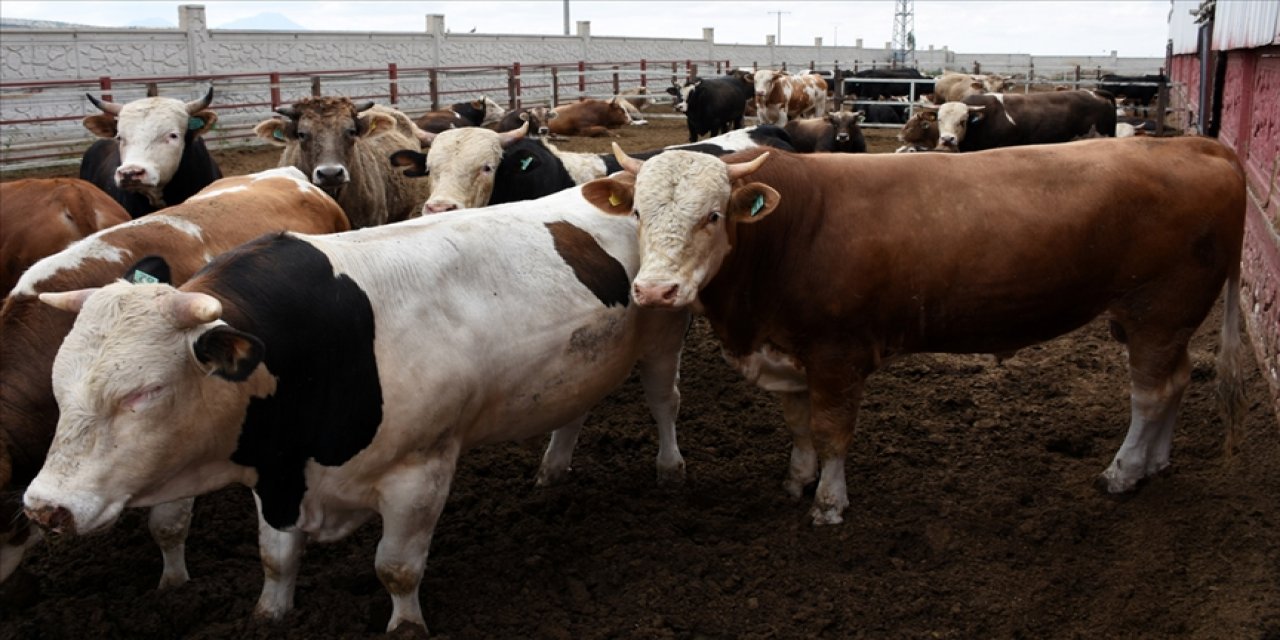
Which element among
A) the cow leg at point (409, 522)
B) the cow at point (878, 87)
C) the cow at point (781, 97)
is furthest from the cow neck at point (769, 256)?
the cow at point (878, 87)

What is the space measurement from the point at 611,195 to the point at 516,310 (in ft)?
2.42

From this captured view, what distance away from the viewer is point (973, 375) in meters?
6.03

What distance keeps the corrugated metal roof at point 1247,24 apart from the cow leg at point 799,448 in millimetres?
3631

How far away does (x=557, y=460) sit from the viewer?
478 centimetres

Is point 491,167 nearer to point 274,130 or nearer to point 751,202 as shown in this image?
point 274,130

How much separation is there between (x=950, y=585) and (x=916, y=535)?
0.40 m

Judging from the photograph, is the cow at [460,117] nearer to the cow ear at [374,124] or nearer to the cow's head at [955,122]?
the cow ear at [374,124]

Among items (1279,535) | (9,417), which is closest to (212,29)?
(9,417)

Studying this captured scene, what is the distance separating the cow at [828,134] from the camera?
1388 cm

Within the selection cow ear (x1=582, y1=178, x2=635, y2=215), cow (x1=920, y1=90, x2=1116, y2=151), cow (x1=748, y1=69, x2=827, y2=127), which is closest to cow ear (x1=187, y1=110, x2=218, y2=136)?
cow ear (x1=582, y1=178, x2=635, y2=215)

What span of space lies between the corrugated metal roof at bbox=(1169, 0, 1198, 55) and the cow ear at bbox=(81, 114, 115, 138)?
17.6m

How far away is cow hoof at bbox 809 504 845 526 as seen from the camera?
14.1ft

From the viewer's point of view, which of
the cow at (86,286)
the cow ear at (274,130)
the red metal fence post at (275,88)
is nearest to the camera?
the cow at (86,286)

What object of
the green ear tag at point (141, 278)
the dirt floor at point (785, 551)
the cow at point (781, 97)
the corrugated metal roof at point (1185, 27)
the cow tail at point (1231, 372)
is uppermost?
the corrugated metal roof at point (1185, 27)
